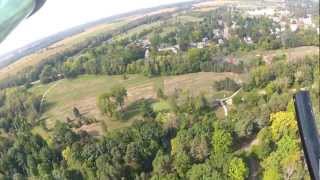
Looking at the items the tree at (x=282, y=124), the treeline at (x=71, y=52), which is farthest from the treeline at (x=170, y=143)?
the treeline at (x=71, y=52)

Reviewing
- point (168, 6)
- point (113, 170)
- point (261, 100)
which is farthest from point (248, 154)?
point (168, 6)

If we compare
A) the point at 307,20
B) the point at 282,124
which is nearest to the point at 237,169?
the point at 282,124

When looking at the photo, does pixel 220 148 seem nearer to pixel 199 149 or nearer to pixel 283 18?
pixel 199 149

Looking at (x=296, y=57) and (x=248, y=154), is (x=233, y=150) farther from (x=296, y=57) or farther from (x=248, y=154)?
(x=296, y=57)

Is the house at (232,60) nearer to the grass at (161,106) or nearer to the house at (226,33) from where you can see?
the house at (226,33)

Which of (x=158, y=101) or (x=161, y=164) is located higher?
(x=158, y=101)
